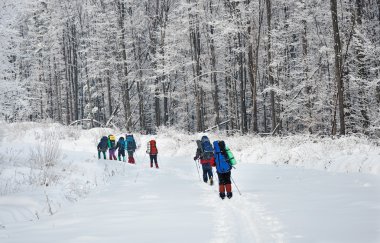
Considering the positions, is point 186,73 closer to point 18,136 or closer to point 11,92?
point 18,136

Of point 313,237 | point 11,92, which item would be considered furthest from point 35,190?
point 313,237

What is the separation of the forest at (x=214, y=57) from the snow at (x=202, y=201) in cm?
303

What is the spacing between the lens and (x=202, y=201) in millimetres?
9477

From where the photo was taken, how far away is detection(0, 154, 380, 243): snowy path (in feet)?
19.9

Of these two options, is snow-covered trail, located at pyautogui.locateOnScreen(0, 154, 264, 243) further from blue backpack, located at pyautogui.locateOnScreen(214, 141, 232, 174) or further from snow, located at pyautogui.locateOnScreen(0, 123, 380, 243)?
blue backpack, located at pyautogui.locateOnScreen(214, 141, 232, 174)

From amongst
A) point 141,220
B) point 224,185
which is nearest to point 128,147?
point 224,185

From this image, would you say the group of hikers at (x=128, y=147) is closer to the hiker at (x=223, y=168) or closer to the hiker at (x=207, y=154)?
the hiker at (x=207, y=154)

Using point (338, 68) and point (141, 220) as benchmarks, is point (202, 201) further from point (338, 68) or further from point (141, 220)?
point (338, 68)

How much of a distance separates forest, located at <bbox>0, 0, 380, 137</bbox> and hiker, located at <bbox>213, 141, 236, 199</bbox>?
243 inches

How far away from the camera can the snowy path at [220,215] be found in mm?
6051

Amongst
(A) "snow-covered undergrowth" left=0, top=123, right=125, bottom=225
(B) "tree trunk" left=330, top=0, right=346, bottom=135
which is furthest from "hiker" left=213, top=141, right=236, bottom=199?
(B) "tree trunk" left=330, top=0, right=346, bottom=135

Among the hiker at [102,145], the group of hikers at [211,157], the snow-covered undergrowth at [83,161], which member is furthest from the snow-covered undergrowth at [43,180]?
the group of hikers at [211,157]

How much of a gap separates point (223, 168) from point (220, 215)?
2.47 metres

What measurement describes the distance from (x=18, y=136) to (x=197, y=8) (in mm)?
16400
